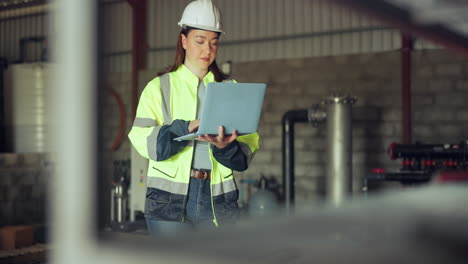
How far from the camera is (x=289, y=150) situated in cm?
699

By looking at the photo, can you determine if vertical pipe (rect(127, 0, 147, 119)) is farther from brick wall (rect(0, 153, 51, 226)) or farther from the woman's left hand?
the woman's left hand

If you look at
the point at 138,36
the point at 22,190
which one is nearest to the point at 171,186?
the point at 22,190

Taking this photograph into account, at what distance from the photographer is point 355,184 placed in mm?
7410

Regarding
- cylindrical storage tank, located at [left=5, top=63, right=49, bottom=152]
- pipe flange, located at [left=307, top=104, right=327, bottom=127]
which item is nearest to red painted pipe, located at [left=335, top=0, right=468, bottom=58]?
pipe flange, located at [left=307, top=104, right=327, bottom=127]

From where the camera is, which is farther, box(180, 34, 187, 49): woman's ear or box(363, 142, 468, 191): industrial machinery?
box(363, 142, 468, 191): industrial machinery

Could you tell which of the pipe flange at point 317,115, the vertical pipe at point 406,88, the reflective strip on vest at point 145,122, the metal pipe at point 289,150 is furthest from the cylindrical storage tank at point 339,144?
the reflective strip on vest at point 145,122

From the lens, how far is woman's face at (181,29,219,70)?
6.38 feet

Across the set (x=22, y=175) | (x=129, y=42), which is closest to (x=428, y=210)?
(x=22, y=175)

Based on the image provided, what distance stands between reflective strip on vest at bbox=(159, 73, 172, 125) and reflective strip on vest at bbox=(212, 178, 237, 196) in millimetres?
259

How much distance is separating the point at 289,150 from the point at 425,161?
5.52 ft

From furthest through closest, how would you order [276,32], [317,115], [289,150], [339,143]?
[276,32]
[289,150]
[317,115]
[339,143]

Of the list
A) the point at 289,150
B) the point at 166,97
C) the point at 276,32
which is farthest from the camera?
the point at 276,32

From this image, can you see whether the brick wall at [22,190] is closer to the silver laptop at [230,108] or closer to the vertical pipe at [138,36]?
the vertical pipe at [138,36]

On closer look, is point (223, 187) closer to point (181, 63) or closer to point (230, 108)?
point (230, 108)
